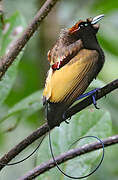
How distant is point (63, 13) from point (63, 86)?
1.67 m

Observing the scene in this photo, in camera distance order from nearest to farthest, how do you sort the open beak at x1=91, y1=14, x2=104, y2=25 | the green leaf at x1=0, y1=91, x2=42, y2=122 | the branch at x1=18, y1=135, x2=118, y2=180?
1. the branch at x1=18, y1=135, x2=118, y2=180
2. the open beak at x1=91, y1=14, x2=104, y2=25
3. the green leaf at x1=0, y1=91, x2=42, y2=122

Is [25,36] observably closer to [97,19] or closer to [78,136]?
[97,19]

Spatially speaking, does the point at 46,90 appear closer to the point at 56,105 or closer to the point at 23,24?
the point at 56,105

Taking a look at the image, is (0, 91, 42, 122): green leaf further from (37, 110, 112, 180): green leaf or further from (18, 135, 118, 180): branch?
(18, 135, 118, 180): branch

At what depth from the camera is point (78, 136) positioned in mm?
1653

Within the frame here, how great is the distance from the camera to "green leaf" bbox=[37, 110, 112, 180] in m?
1.50

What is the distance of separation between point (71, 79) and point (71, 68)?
0.03 m

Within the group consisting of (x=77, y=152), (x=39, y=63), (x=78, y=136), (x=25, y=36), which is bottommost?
(x=39, y=63)

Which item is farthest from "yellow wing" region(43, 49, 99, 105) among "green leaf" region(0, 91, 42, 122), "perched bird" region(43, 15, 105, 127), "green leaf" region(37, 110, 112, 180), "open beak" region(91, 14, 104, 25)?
"green leaf" region(0, 91, 42, 122)

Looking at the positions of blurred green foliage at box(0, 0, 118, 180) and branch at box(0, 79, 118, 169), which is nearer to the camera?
branch at box(0, 79, 118, 169)

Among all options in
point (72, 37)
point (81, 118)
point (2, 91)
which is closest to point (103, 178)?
point (81, 118)

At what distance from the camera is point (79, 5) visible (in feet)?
9.24

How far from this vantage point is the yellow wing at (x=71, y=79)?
1.27 metres

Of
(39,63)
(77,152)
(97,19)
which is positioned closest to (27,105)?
(97,19)
